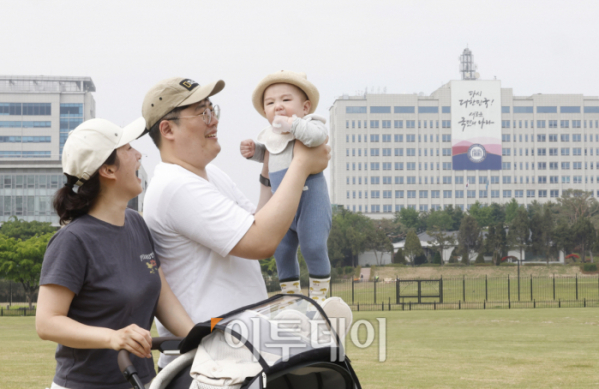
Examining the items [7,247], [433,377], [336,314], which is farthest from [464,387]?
[7,247]

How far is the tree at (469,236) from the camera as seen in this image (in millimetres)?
79438

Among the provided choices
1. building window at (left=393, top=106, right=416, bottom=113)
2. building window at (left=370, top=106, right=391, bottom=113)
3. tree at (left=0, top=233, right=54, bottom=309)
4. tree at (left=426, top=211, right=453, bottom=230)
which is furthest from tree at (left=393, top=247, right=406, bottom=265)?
tree at (left=0, top=233, right=54, bottom=309)

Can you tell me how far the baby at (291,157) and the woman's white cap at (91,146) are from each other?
0.62 meters

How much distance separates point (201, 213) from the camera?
1875 mm

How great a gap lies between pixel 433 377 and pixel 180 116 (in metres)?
9.98

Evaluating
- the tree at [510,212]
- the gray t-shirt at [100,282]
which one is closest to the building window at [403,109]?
the tree at [510,212]

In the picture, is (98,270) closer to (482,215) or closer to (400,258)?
(400,258)

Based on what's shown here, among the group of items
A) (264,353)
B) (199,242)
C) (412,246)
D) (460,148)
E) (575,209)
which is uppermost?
(460,148)

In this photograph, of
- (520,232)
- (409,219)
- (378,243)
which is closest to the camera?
(520,232)

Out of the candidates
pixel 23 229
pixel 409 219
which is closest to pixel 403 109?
pixel 409 219

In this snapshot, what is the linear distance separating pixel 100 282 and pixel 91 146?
42 centimetres

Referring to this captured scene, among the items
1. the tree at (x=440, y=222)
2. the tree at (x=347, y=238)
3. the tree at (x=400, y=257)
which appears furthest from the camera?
the tree at (x=440, y=222)

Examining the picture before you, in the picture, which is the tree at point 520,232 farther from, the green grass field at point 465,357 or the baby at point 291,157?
the baby at point 291,157

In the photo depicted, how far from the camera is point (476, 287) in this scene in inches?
2109
